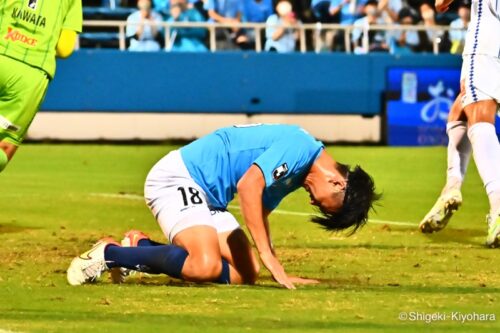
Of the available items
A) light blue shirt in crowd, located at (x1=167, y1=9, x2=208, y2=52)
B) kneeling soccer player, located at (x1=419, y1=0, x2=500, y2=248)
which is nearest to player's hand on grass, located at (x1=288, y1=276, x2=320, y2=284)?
kneeling soccer player, located at (x1=419, y1=0, x2=500, y2=248)

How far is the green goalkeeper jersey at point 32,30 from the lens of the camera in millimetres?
10516

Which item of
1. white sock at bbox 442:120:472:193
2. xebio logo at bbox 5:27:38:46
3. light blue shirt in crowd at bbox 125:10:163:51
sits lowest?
light blue shirt in crowd at bbox 125:10:163:51

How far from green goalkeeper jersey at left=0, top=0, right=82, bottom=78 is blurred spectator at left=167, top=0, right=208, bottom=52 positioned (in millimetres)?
11916

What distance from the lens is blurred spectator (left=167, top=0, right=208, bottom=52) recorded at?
22672 mm

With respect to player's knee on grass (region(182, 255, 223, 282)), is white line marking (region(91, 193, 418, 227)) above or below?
below

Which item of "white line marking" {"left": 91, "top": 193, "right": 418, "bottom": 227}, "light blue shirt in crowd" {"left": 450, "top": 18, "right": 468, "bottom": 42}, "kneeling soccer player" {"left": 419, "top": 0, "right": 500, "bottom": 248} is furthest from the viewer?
"light blue shirt in crowd" {"left": 450, "top": 18, "right": 468, "bottom": 42}

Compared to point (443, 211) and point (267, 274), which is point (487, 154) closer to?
point (443, 211)

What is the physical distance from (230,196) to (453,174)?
10.1ft

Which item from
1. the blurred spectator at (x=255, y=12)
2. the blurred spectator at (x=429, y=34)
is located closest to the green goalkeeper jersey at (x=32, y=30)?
the blurred spectator at (x=255, y=12)

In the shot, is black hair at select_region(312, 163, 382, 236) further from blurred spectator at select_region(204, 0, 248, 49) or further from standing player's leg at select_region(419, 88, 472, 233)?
blurred spectator at select_region(204, 0, 248, 49)

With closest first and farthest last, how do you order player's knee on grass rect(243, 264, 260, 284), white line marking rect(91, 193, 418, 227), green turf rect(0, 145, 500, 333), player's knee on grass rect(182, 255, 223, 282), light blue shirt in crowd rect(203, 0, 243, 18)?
1. green turf rect(0, 145, 500, 333)
2. player's knee on grass rect(182, 255, 223, 282)
3. player's knee on grass rect(243, 264, 260, 284)
4. white line marking rect(91, 193, 418, 227)
5. light blue shirt in crowd rect(203, 0, 243, 18)

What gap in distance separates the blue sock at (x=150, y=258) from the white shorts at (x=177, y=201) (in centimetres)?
17

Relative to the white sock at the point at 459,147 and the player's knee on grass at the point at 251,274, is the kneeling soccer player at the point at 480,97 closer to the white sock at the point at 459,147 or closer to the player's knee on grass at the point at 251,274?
the white sock at the point at 459,147

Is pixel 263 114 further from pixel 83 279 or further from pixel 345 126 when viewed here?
pixel 83 279
